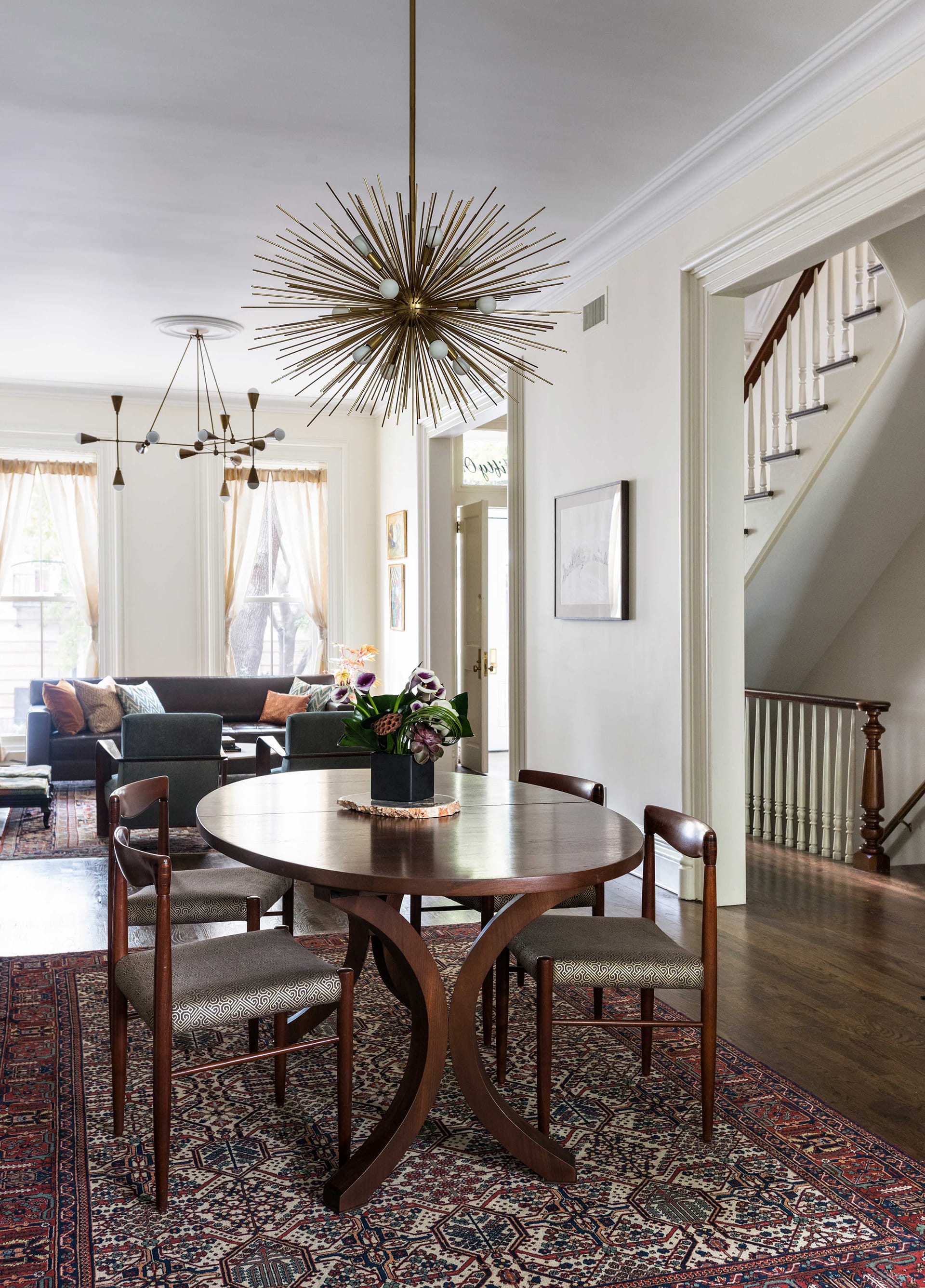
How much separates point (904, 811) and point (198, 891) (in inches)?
162

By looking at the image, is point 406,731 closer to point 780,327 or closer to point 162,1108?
point 162,1108

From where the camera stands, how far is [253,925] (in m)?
3.04

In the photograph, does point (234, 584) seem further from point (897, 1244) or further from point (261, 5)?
point (897, 1244)

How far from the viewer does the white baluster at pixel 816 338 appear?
5672mm

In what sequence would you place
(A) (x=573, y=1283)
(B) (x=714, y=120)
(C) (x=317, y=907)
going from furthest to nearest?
(C) (x=317, y=907) → (B) (x=714, y=120) → (A) (x=573, y=1283)

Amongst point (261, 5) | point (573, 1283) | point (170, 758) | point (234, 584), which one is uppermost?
point (261, 5)

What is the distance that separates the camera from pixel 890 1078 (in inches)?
117

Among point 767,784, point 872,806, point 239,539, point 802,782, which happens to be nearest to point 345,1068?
point 872,806

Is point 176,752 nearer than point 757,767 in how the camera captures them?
Yes

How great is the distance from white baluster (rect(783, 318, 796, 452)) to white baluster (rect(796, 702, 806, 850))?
4.89 ft

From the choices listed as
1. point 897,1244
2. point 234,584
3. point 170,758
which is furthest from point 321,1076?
point 234,584

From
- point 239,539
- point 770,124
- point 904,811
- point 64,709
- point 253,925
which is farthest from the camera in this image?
point 239,539

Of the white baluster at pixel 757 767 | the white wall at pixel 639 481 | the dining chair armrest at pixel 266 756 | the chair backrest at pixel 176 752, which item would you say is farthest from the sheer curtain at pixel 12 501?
the white baluster at pixel 757 767

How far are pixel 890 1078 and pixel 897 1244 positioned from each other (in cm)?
87
